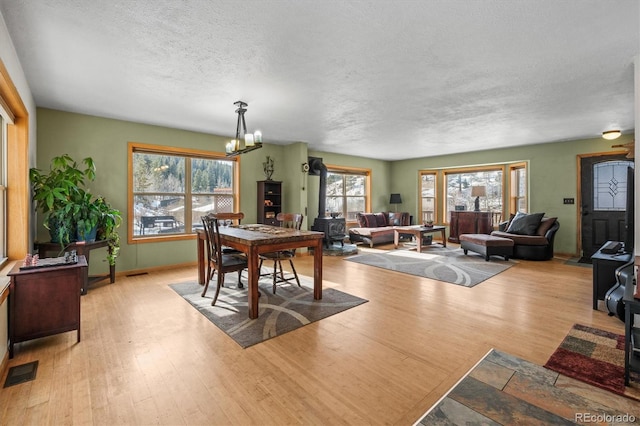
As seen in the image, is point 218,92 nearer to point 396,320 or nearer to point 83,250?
point 83,250

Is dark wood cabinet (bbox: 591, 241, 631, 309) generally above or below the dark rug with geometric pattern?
above

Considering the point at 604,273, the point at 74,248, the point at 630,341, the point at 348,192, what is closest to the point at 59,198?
the point at 74,248

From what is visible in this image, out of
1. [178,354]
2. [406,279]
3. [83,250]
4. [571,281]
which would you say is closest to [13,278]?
[178,354]

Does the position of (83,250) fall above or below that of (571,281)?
above

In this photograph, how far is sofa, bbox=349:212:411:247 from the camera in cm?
737

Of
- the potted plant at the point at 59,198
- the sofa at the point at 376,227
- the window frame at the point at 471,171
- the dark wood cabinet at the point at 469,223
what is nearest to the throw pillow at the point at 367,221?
the sofa at the point at 376,227

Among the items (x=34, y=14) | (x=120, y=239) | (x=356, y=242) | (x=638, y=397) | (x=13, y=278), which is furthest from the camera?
(x=356, y=242)

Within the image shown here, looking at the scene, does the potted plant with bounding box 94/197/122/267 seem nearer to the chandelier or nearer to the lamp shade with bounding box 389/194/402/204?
the chandelier

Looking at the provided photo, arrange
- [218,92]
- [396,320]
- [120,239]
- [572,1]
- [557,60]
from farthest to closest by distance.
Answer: [120,239]
[218,92]
[396,320]
[557,60]
[572,1]

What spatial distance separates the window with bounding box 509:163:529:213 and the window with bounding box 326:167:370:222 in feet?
11.8

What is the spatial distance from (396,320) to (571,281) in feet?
10.3

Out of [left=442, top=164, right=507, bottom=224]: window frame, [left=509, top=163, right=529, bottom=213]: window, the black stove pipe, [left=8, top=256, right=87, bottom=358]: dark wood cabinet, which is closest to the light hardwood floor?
[left=8, top=256, right=87, bottom=358]: dark wood cabinet

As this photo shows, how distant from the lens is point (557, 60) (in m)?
2.71

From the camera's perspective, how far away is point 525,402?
1730 mm
